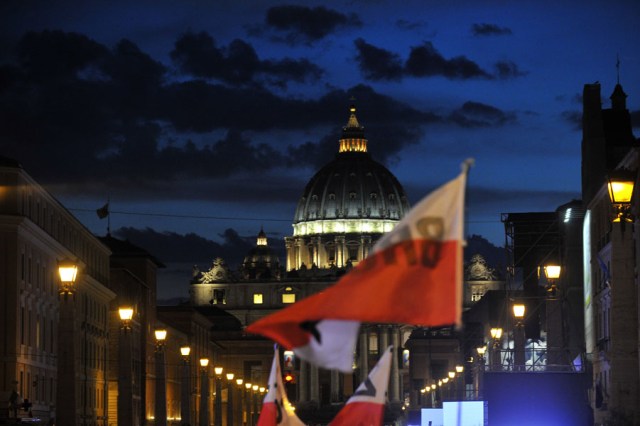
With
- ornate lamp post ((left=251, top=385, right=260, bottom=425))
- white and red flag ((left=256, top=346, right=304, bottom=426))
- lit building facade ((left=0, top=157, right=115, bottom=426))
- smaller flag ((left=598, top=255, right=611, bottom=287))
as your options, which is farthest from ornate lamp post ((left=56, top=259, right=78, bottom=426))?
ornate lamp post ((left=251, top=385, right=260, bottom=425))

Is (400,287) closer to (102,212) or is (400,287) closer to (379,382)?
(379,382)

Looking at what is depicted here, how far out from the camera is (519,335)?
2274 inches

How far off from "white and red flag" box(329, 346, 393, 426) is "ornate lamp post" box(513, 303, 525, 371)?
100 ft

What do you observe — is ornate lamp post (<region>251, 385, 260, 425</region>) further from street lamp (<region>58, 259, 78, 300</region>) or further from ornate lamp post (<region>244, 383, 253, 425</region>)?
street lamp (<region>58, 259, 78, 300</region>)

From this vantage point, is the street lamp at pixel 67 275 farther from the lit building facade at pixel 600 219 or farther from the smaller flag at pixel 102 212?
the smaller flag at pixel 102 212

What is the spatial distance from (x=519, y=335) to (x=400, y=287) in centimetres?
4706

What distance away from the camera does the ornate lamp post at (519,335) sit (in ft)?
150

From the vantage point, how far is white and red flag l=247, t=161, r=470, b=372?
11.1 m

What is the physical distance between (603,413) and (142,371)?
1723 inches

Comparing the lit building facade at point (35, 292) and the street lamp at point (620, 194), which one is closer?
the street lamp at point (620, 194)

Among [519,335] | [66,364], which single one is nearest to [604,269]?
[519,335]

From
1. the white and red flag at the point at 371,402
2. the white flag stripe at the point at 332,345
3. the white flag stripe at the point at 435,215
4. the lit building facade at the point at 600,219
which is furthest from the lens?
the lit building facade at the point at 600,219

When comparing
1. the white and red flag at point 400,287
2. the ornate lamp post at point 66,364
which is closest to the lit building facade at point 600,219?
the ornate lamp post at point 66,364

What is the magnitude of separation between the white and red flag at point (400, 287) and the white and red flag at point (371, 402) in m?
3.71
